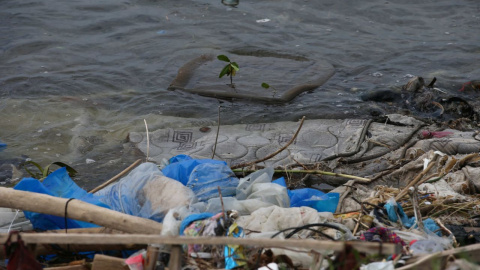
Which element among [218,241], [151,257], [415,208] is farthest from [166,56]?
[218,241]

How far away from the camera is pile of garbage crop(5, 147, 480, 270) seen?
2441 millimetres

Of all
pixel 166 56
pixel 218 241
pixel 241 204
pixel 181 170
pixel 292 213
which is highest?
pixel 218 241

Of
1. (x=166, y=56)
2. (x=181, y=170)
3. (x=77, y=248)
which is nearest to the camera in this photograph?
(x=77, y=248)

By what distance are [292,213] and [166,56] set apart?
5.82 m

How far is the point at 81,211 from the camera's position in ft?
8.57

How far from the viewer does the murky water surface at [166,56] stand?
6.15 m

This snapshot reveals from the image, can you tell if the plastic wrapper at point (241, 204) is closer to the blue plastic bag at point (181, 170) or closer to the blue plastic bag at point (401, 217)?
the blue plastic bag at point (181, 170)

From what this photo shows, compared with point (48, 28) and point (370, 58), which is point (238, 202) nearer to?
point (370, 58)

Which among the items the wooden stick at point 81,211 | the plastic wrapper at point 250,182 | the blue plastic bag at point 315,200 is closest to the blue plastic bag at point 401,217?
the blue plastic bag at point 315,200

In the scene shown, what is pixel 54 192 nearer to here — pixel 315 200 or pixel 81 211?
pixel 81 211

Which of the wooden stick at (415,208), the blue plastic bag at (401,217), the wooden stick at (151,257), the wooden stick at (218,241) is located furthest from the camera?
the blue plastic bag at (401,217)

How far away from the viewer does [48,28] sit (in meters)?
9.34

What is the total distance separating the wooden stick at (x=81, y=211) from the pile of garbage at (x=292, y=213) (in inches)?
3.7

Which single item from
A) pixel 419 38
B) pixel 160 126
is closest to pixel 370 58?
pixel 419 38
